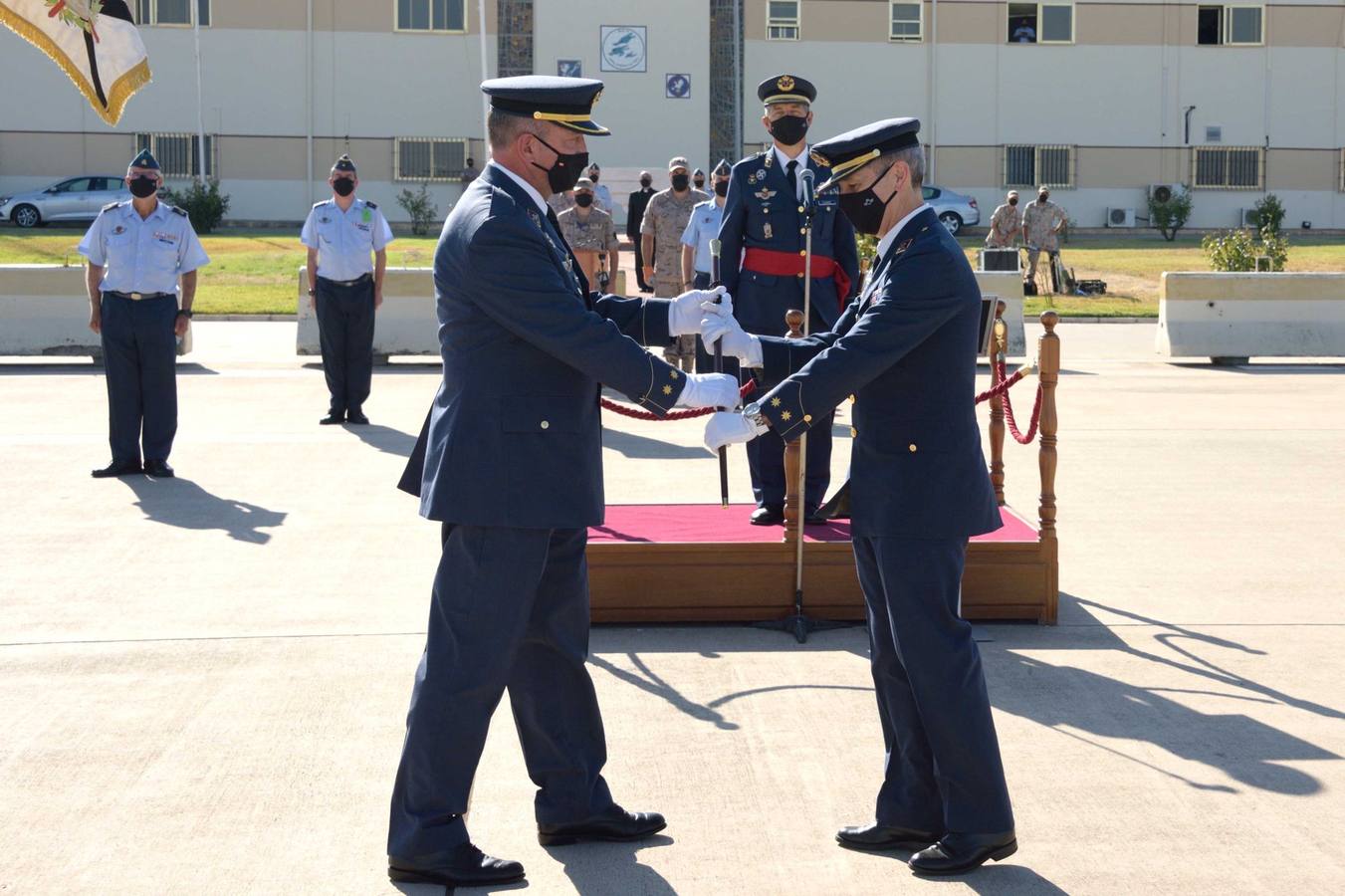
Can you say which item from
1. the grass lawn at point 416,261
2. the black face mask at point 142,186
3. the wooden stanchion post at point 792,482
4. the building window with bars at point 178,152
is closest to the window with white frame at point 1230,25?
the grass lawn at point 416,261

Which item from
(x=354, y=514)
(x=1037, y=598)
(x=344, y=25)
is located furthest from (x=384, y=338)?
(x=344, y=25)

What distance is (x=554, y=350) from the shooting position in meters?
4.28

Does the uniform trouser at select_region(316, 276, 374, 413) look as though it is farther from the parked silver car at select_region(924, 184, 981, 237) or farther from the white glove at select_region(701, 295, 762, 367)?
the parked silver car at select_region(924, 184, 981, 237)

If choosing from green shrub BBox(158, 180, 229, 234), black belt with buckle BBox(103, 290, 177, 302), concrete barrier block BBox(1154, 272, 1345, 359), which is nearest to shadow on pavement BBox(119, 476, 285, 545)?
black belt with buckle BBox(103, 290, 177, 302)

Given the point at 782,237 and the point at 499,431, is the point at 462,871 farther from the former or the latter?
the point at 782,237

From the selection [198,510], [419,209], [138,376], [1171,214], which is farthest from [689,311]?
[1171,214]

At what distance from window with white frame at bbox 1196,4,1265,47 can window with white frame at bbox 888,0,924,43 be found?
756 cm

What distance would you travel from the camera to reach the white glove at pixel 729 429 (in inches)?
179

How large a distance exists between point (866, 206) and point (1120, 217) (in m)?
43.1

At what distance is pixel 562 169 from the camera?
14.9ft

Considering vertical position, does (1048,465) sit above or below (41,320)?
below

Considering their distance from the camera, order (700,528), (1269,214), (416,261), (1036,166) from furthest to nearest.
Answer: (1036,166), (1269,214), (416,261), (700,528)

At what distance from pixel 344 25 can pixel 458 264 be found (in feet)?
133

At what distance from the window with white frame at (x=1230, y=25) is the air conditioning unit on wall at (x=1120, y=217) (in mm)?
4811
